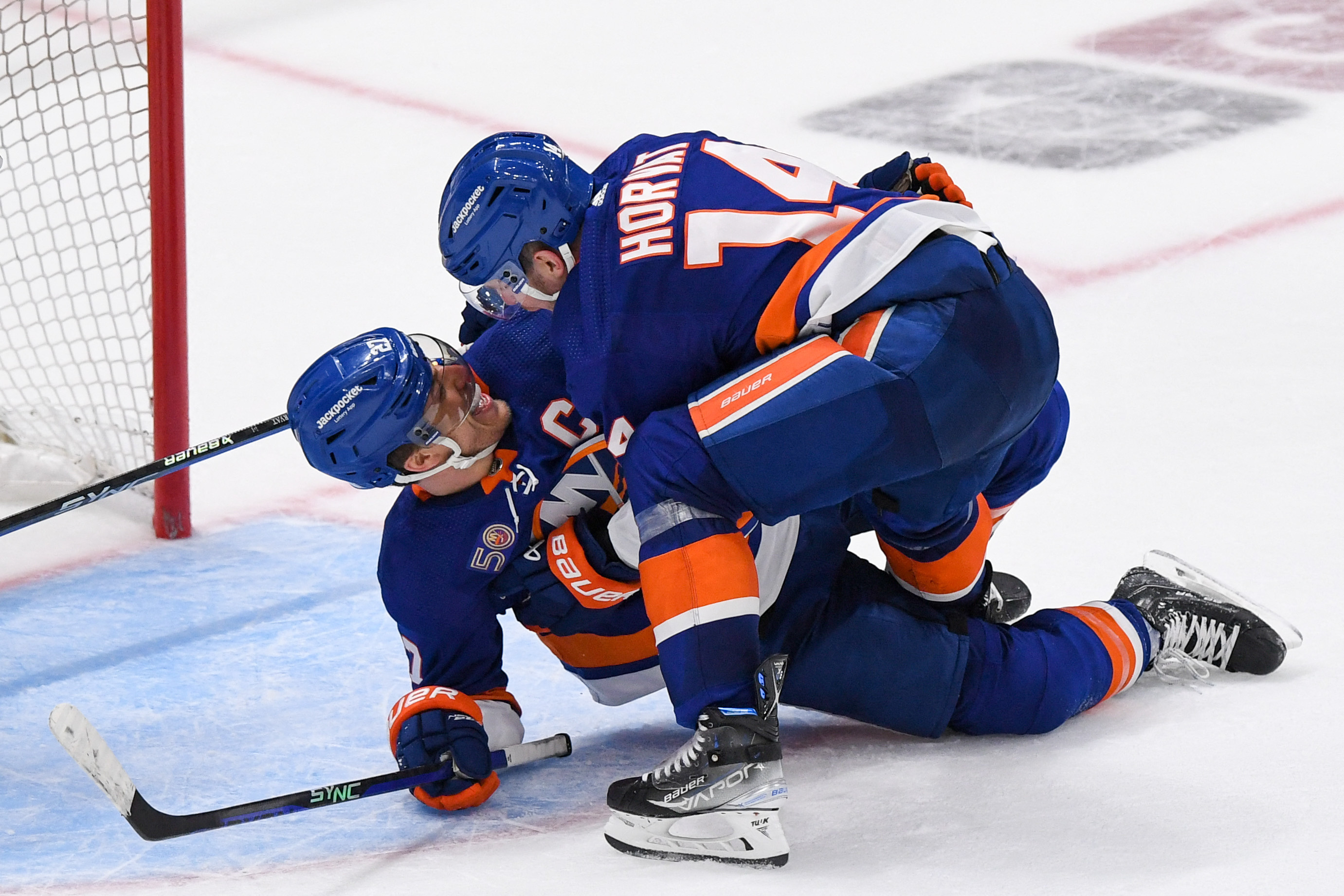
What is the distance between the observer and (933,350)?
7.30 ft

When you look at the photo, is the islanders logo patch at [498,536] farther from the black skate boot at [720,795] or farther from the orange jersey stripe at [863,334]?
the orange jersey stripe at [863,334]

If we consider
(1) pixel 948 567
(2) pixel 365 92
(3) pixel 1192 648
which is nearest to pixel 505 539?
(1) pixel 948 567

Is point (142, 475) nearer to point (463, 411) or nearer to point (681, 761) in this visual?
point (463, 411)

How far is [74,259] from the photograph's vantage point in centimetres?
462

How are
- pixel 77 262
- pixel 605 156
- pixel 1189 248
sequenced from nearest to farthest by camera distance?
1. pixel 77 262
2. pixel 1189 248
3. pixel 605 156

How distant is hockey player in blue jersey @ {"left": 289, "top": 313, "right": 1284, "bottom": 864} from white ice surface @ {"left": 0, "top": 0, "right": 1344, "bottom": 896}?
0.27 ft

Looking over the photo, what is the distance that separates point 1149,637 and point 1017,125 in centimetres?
302

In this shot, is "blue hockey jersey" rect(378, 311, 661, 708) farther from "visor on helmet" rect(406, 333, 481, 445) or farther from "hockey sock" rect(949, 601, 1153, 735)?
"hockey sock" rect(949, 601, 1153, 735)

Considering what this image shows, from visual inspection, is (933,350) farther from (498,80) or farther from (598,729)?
(498,80)

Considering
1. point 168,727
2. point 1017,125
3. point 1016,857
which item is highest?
point 1017,125

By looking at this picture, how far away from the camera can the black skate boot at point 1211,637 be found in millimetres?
2719

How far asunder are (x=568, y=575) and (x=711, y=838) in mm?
454

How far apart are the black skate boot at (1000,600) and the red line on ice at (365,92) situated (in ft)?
8.67

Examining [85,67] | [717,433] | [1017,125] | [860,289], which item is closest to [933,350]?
[860,289]
